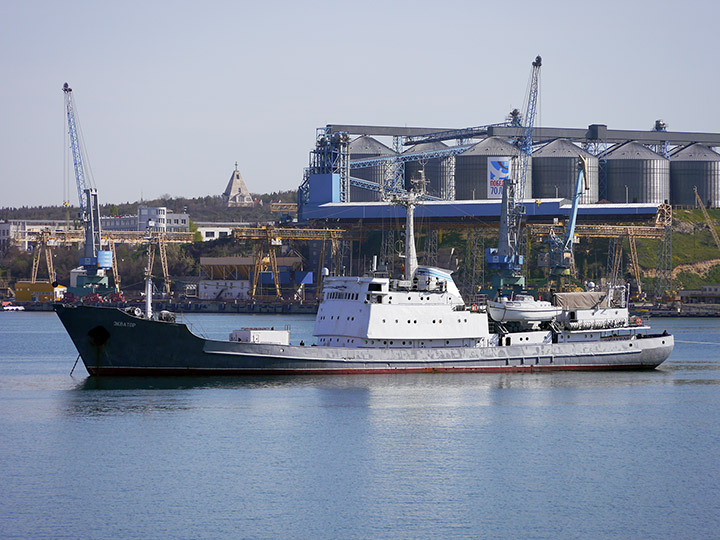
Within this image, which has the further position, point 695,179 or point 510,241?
point 695,179

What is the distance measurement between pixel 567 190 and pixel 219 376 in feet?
382

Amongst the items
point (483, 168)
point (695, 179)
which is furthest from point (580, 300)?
point (695, 179)

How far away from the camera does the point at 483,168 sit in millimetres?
158875

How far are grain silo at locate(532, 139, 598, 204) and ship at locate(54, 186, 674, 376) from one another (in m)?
106

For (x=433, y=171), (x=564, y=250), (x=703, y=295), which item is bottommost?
(x=703, y=295)

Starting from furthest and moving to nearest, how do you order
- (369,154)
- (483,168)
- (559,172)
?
(369,154), (559,172), (483,168)

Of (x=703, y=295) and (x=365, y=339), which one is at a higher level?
(x=703, y=295)

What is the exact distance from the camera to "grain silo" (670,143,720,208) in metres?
166

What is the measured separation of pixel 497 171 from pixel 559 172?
10.8 metres

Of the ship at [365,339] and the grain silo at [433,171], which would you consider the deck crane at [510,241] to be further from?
the ship at [365,339]

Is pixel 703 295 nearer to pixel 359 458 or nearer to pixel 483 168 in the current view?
pixel 483 168

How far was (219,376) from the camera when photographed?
175ft

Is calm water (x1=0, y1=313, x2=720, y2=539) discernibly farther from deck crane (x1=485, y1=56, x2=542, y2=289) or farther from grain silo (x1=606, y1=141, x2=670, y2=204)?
grain silo (x1=606, y1=141, x2=670, y2=204)

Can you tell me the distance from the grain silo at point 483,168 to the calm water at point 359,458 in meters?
105
